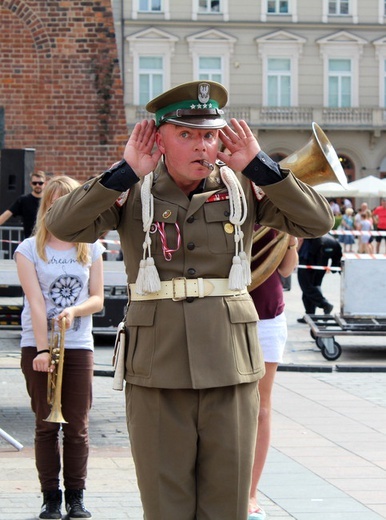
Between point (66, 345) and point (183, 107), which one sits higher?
point (183, 107)

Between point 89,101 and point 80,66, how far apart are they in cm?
52

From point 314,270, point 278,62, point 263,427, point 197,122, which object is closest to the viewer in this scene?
point 197,122

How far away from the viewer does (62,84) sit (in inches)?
701

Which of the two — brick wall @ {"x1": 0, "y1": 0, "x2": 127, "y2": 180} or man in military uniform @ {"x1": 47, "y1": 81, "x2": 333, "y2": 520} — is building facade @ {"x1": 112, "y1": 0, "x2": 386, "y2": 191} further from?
man in military uniform @ {"x1": 47, "y1": 81, "x2": 333, "y2": 520}

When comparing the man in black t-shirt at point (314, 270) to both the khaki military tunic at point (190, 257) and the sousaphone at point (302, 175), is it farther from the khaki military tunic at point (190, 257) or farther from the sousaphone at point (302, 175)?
the khaki military tunic at point (190, 257)

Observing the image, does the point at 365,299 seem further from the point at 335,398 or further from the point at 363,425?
the point at 363,425

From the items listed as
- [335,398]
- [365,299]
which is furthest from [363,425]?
[365,299]

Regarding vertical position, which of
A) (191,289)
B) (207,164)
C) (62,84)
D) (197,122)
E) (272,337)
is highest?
(62,84)

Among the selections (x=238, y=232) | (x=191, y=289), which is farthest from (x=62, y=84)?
(x=191, y=289)

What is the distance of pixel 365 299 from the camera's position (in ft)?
47.8

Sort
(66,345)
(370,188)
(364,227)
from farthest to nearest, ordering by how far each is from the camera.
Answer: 1. (364,227)
2. (370,188)
3. (66,345)

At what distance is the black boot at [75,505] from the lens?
6297mm

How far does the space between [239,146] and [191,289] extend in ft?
1.78

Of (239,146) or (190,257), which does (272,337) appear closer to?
(190,257)
